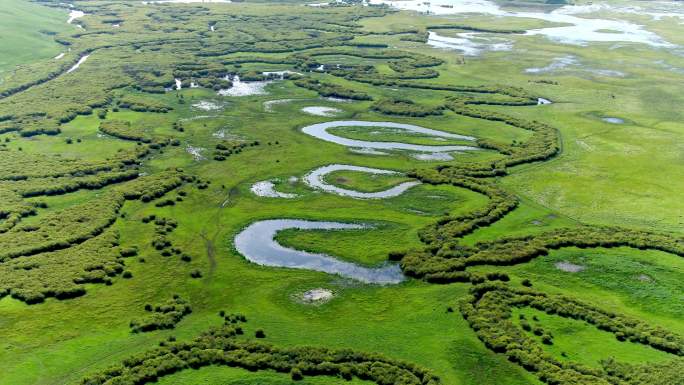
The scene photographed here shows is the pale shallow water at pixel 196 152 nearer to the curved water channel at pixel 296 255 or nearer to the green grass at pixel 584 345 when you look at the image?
the curved water channel at pixel 296 255

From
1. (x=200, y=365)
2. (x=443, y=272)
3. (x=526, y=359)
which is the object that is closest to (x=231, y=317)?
(x=200, y=365)

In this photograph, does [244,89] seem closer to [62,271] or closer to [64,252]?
[64,252]

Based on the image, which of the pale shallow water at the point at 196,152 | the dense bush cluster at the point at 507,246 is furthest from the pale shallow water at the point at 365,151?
the dense bush cluster at the point at 507,246

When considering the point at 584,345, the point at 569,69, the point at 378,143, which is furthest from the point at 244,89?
the point at 584,345

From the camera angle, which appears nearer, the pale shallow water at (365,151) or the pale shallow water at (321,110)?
the pale shallow water at (365,151)

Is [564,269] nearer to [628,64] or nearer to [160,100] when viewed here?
[160,100]
